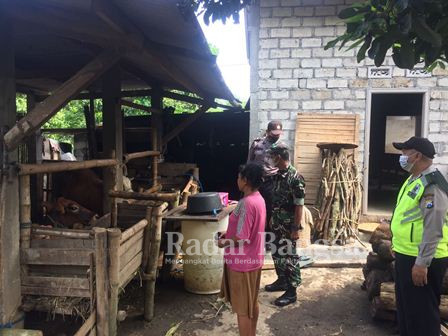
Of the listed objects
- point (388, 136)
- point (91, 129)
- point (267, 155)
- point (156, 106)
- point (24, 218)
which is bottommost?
point (24, 218)

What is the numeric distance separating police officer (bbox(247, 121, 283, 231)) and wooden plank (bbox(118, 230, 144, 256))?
177 centimetres

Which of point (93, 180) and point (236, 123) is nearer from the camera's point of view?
point (93, 180)

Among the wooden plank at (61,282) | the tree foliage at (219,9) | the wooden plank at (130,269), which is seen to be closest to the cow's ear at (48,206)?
the wooden plank at (130,269)

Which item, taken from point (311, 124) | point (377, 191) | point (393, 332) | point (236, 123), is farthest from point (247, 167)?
point (377, 191)

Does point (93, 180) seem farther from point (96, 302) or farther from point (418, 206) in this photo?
point (418, 206)

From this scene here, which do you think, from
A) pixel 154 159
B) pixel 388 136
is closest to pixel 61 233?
pixel 154 159

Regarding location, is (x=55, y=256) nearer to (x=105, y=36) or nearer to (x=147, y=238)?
(x=147, y=238)

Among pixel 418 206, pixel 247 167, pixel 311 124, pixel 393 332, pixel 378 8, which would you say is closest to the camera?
pixel 378 8

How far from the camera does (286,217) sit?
3.98 m

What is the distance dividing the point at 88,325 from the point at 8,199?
0.97 meters

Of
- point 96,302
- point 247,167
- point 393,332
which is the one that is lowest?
point 393,332

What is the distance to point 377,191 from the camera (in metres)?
10.3

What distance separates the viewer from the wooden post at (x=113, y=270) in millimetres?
2602

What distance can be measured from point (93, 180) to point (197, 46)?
2.65 meters
